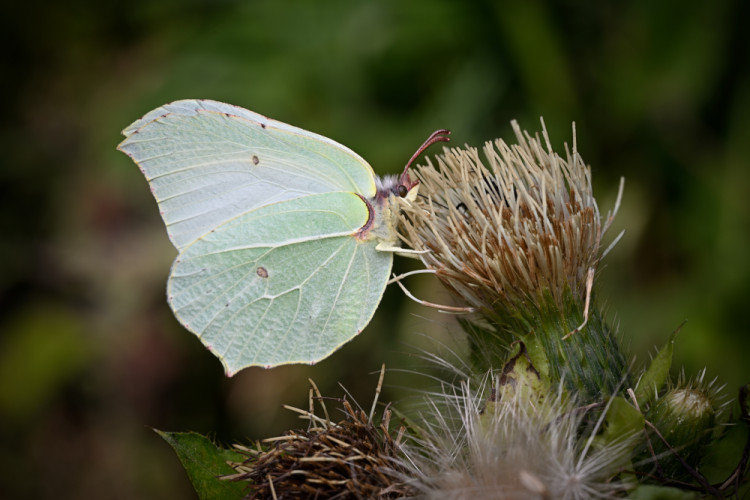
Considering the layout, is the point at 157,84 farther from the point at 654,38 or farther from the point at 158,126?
the point at 654,38

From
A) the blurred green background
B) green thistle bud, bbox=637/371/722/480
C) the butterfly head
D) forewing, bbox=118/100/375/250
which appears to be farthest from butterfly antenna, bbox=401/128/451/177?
the blurred green background

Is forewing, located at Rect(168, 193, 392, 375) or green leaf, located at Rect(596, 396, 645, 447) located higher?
forewing, located at Rect(168, 193, 392, 375)

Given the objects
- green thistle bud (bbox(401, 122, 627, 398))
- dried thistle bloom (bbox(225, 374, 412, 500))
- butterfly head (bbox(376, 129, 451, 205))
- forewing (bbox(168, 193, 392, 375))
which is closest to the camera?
dried thistle bloom (bbox(225, 374, 412, 500))

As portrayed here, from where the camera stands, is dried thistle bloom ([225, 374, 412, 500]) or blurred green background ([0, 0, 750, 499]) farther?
blurred green background ([0, 0, 750, 499])

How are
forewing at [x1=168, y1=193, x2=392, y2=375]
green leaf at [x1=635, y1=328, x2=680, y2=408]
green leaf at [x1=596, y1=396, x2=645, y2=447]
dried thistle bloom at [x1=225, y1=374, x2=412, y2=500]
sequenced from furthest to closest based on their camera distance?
forewing at [x1=168, y1=193, x2=392, y2=375], green leaf at [x1=635, y1=328, x2=680, y2=408], dried thistle bloom at [x1=225, y1=374, x2=412, y2=500], green leaf at [x1=596, y1=396, x2=645, y2=447]

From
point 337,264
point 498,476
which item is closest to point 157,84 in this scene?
point 337,264

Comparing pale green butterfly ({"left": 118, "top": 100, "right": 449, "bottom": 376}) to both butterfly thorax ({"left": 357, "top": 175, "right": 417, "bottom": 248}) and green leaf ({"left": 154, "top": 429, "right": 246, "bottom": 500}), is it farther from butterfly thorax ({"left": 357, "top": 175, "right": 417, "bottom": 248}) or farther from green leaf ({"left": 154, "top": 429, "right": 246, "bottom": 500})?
green leaf ({"left": 154, "top": 429, "right": 246, "bottom": 500})

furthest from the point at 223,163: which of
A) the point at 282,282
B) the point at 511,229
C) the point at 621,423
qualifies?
Result: the point at 621,423

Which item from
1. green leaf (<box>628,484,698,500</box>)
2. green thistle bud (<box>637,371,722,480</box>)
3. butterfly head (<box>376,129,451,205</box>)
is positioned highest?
butterfly head (<box>376,129,451,205</box>)
